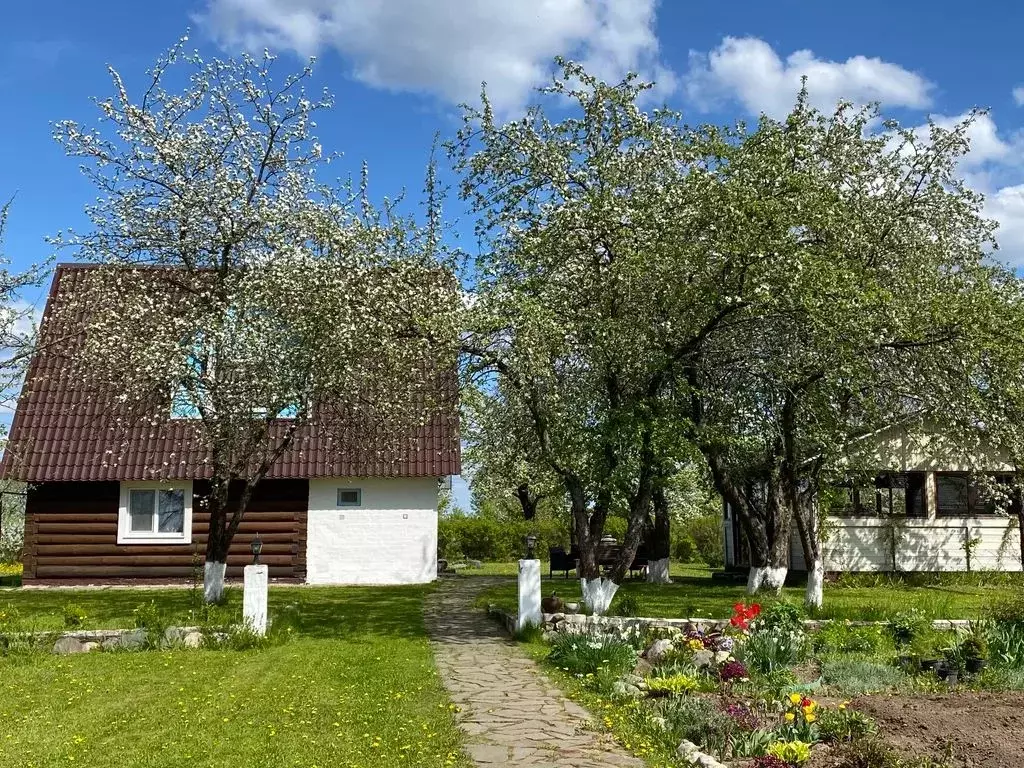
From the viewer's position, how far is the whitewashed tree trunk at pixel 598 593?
13422 millimetres

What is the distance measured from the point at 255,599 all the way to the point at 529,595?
138 inches

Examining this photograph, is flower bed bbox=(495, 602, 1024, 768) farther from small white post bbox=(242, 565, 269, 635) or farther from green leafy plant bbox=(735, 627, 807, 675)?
small white post bbox=(242, 565, 269, 635)

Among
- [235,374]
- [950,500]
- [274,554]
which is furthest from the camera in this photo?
[950,500]

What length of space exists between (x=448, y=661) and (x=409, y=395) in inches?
149

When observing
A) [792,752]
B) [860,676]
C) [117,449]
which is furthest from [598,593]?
[117,449]

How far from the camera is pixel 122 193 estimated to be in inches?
575

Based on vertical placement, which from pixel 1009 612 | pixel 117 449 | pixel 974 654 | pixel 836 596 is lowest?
pixel 836 596

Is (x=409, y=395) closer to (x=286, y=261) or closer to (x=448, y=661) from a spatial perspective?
(x=286, y=261)

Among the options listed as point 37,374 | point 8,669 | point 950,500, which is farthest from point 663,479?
point 37,374

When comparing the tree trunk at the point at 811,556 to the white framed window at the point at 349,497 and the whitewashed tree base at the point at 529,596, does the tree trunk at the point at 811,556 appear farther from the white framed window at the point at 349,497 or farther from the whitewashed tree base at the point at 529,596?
the white framed window at the point at 349,497

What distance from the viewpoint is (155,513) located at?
21.3 meters

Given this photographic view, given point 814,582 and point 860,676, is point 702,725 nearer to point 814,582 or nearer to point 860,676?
point 860,676

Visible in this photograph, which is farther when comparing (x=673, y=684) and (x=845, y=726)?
(x=673, y=684)

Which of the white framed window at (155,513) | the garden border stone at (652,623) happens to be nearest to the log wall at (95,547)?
the white framed window at (155,513)
